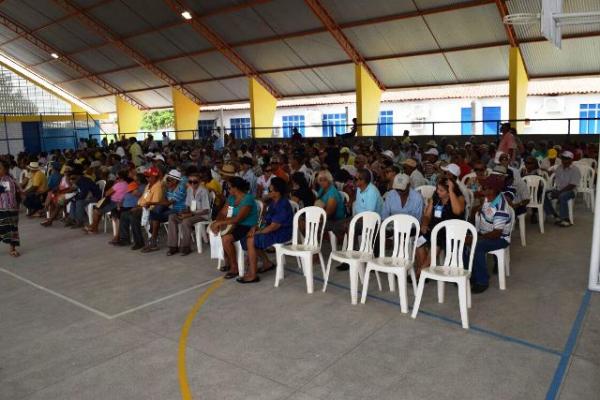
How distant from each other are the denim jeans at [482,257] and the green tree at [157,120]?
117 feet

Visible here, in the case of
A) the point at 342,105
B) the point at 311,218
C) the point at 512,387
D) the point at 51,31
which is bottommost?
the point at 512,387

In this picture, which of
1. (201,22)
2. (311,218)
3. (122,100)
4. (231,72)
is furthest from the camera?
(122,100)

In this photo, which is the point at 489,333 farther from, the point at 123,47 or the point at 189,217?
the point at 123,47

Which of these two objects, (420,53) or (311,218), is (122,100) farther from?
(311,218)

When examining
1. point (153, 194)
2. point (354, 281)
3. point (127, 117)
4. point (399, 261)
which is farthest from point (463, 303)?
point (127, 117)

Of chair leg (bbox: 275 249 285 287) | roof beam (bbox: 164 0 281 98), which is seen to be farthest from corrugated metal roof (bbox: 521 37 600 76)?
chair leg (bbox: 275 249 285 287)

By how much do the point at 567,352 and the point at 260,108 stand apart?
2026cm

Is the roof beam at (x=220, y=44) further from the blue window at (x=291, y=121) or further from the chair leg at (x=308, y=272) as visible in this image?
the chair leg at (x=308, y=272)

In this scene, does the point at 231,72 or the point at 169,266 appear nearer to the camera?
the point at 169,266

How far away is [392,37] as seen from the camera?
16703 mm

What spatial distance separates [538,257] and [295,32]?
1377 centimetres

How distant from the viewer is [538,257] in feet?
19.6

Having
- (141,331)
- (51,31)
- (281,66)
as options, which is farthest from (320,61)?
(141,331)

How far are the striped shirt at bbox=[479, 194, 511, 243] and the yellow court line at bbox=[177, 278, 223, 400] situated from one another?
2.86 m
